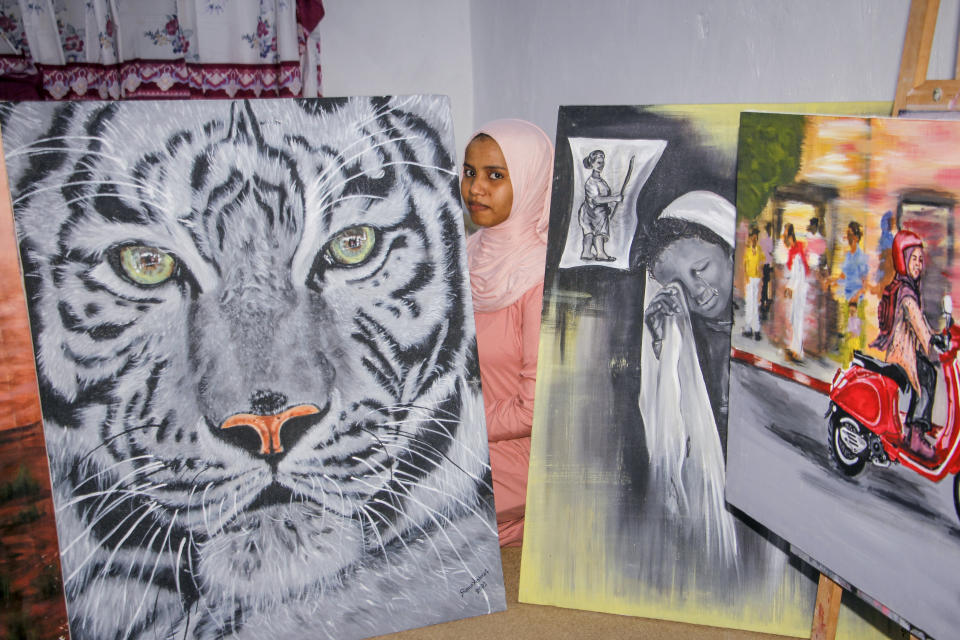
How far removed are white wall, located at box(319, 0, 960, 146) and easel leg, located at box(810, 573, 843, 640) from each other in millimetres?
834

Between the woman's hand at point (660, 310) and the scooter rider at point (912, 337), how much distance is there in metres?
0.36

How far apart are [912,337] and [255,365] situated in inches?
38.4

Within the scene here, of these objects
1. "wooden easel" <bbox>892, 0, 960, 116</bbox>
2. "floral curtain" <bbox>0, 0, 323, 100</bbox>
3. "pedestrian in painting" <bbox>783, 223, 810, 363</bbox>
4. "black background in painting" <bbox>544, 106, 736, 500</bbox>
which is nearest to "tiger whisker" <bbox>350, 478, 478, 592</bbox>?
"black background in painting" <bbox>544, 106, 736, 500</bbox>

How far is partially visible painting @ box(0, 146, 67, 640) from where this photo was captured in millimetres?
1110

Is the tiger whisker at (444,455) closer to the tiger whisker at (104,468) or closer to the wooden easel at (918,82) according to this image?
the tiger whisker at (104,468)

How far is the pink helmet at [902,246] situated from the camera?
979mm

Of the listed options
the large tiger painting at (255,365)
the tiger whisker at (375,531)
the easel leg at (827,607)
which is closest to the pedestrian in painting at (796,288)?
the easel leg at (827,607)

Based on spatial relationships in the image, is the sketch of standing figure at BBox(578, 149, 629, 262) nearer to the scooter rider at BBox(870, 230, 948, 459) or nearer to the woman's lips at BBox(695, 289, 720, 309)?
the woman's lips at BBox(695, 289, 720, 309)

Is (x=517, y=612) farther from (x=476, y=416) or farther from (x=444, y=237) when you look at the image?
(x=444, y=237)

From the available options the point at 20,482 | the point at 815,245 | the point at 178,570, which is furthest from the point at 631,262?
the point at 20,482

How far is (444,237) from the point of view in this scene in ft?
4.34

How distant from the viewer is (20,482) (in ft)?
3.68
